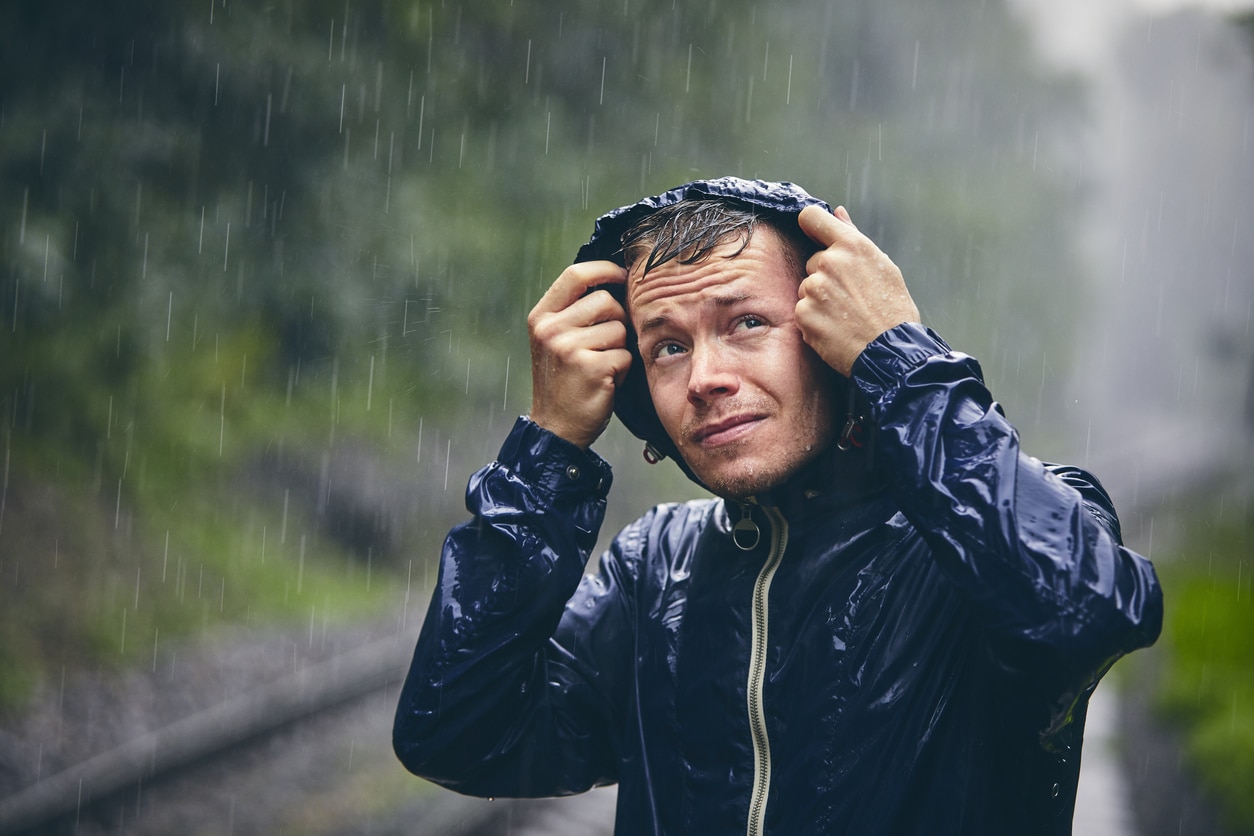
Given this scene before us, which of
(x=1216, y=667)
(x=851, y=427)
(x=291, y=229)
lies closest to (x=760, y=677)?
(x=851, y=427)

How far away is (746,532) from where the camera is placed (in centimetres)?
231


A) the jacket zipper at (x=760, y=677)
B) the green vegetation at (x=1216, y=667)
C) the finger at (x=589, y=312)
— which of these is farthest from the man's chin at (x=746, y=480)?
the green vegetation at (x=1216, y=667)

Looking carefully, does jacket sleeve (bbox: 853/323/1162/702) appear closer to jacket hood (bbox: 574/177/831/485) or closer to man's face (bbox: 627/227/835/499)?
man's face (bbox: 627/227/835/499)

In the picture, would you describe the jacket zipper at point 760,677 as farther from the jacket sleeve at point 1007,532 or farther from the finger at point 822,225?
the finger at point 822,225

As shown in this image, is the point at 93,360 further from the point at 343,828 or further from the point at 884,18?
the point at 884,18

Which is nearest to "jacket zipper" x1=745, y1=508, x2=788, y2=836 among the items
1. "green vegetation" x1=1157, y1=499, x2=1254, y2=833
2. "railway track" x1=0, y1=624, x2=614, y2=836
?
"railway track" x1=0, y1=624, x2=614, y2=836

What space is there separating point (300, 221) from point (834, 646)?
9844mm

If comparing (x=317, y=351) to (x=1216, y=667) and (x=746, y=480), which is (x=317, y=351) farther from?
(x=746, y=480)

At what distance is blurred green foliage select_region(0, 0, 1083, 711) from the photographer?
8.95 m

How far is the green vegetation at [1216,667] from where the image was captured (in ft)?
23.4

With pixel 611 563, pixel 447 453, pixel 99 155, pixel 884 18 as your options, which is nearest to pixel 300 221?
pixel 99 155

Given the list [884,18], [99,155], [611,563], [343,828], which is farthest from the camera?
[884,18]

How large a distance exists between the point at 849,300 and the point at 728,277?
0.31 meters

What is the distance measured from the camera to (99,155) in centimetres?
886
